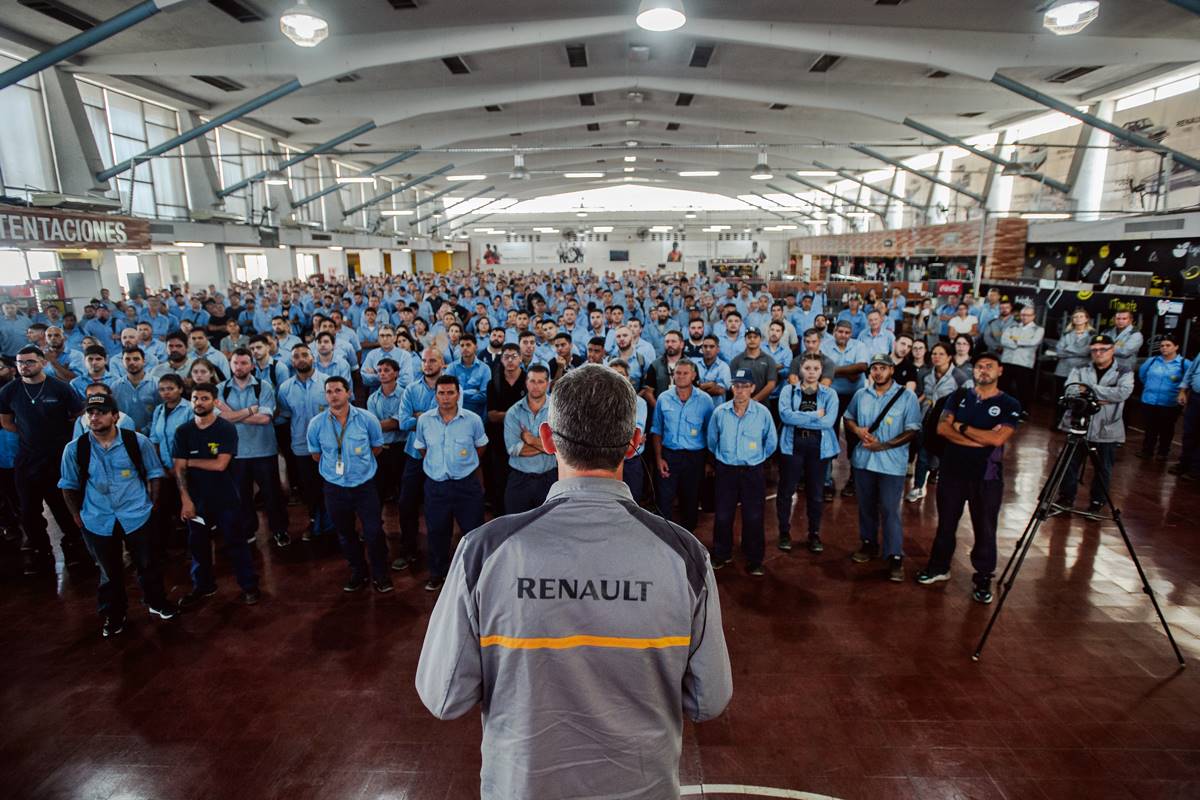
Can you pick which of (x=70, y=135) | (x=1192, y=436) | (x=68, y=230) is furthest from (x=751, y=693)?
(x=70, y=135)

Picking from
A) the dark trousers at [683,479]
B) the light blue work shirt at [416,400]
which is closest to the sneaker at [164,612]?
the light blue work shirt at [416,400]

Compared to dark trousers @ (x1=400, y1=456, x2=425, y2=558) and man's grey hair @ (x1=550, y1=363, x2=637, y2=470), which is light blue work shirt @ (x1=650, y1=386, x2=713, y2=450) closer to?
dark trousers @ (x1=400, y1=456, x2=425, y2=558)

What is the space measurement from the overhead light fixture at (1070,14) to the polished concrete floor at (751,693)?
4987mm

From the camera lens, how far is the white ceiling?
11031 millimetres

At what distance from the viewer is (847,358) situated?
7.31 metres

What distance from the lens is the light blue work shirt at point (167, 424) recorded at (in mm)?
4727

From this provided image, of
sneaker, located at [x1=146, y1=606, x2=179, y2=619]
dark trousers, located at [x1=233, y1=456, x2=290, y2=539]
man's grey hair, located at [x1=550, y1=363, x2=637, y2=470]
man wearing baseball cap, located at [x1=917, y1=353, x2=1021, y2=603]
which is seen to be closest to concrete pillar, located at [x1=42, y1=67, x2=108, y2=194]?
dark trousers, located at [x1=233, y1=456, x2=290, y2=539]

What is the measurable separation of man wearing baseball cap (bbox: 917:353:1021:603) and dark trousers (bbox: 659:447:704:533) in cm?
183

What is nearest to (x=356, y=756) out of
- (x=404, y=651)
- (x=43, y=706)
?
(x=404, y=651)

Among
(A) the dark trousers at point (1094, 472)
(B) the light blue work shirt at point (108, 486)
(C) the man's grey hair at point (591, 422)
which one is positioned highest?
(C) the man's grey hair at point (591, 422)

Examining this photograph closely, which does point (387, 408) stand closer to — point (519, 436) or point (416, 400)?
point (416, 400)

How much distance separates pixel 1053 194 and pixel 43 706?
22.7 metres

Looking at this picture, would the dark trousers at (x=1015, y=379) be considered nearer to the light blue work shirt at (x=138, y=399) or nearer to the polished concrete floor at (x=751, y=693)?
the polished concrete floor at (x=751, y=693)

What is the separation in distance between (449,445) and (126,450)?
2074 millimetres
